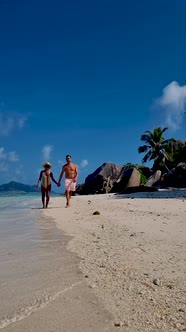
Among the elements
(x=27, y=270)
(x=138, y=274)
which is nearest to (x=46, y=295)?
(x=27, y=270)

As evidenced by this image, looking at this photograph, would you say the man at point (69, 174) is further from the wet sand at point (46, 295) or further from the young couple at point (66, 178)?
the wet sand at point (46, 295)

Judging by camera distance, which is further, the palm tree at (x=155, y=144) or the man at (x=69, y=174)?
the palm tree at (x=155, y=144)

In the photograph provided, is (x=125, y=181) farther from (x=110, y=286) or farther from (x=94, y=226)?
(x=110, y=286)

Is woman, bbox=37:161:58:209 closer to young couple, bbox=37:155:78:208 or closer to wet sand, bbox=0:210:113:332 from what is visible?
young couple, bbox=37:155:78:208

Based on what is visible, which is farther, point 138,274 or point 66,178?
point 66,178

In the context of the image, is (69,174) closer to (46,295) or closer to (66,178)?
(66,178)

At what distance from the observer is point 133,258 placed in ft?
12.0

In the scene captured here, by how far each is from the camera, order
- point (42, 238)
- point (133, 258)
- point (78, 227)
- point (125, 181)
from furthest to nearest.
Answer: point (125, 181) → point (78, 227) → point (42, 238) → point (133, 258)

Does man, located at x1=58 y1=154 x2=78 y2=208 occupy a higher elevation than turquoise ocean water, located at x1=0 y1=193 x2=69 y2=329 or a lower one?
higher

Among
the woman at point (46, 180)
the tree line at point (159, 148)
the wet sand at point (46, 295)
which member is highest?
the tree line at point (159, 148)

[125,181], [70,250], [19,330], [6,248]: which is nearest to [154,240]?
[70,250]

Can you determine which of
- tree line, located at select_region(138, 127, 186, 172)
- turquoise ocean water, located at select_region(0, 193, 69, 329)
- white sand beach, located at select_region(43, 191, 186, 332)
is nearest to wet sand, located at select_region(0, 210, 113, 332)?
turquoise ocean water, located at select_region(0, 193, 69, 329)

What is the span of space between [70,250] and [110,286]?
4.86 ft

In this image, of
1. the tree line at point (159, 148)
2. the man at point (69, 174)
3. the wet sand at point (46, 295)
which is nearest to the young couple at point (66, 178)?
the man at point (69, 174)
